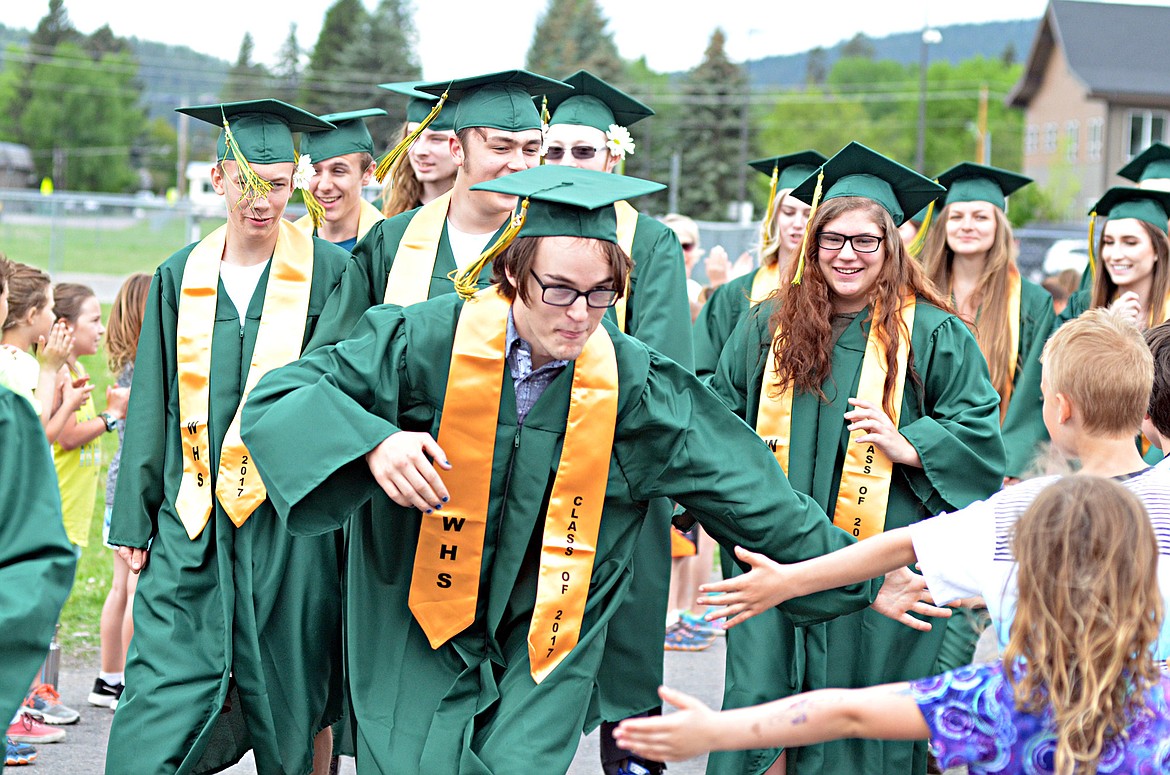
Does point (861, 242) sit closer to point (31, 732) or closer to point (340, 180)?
point (340, 180)

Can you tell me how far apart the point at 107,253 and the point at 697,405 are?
934 inches

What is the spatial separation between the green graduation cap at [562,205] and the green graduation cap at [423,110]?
160cm

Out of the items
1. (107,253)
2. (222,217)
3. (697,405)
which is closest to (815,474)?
(697,405)

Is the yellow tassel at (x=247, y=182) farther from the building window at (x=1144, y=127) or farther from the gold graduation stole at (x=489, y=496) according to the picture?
the building window at (x=1144, y=127)

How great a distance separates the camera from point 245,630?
14.8ft

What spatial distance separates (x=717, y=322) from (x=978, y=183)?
172cm

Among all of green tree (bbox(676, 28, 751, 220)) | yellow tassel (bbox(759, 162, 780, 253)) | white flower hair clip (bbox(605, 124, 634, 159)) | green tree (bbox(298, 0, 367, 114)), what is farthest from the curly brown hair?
green tree (bbox(298, 0, 367, 114))

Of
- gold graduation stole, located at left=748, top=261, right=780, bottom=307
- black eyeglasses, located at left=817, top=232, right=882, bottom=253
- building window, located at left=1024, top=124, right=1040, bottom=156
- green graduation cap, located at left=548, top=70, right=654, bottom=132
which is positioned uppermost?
building window, located at left=1024, top=124, right=1040, bottom=156

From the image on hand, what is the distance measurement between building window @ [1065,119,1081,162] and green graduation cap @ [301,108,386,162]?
2181 inches

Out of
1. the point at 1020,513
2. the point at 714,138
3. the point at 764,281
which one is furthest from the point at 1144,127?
the point at 1020,513

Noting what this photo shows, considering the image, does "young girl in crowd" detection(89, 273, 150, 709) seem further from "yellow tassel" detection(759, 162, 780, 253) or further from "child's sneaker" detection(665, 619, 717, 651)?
"child's sneaker" detection(665, 619, 717, 651)

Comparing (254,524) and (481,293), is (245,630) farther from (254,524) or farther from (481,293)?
(481,293)

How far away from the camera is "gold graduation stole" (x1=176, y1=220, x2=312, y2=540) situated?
14.9 ft

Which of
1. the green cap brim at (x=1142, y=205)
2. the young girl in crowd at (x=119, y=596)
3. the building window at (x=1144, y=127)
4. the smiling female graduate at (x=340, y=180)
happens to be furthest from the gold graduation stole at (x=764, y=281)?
the building window at (x=1144, y=127)
